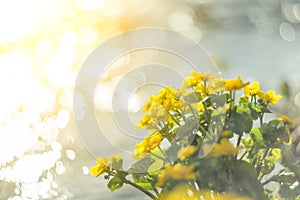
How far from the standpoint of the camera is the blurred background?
73.7 inches

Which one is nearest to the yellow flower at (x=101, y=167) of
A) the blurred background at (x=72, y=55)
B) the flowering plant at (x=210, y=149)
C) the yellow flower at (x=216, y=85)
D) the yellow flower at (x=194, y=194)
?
the flowering plant at (x=210, y=149)

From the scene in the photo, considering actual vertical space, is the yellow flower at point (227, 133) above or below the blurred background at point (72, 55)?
below

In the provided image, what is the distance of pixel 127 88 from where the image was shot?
75.8 inches

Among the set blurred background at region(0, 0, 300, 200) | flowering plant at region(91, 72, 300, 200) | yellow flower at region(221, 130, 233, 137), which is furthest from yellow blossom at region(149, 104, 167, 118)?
blurred background at region(0, 0, 300, 200)

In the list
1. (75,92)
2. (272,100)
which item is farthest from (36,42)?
(272,100)

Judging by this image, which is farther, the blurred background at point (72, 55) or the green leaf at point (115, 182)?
the blurred background at point (72, 55)

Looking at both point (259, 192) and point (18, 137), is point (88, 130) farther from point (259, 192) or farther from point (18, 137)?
point (18, 137)

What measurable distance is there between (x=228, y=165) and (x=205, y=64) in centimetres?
61

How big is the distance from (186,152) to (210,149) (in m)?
0.04

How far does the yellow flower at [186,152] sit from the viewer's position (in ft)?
2.68

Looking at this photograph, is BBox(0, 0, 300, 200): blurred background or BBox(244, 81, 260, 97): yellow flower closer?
BBox(244, 81, 260, 97): yellow flower

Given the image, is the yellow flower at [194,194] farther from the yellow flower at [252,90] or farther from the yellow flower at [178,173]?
the yellow flower at [252,90]

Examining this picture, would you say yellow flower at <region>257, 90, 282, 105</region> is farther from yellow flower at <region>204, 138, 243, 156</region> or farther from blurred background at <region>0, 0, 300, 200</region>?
blurred background at <region>0, 0, 300, 200</region>

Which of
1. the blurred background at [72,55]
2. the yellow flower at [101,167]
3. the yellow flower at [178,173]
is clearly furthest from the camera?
the blurred background at [72,55]
